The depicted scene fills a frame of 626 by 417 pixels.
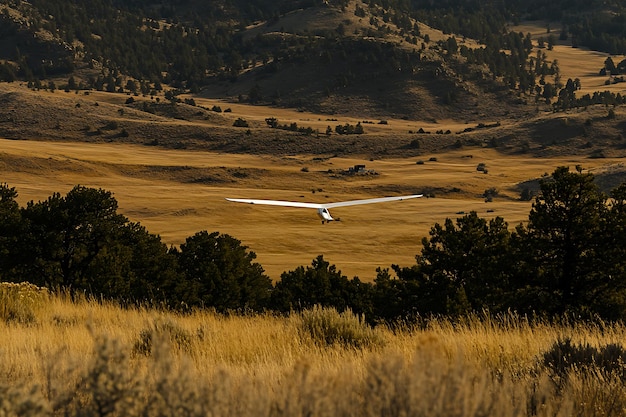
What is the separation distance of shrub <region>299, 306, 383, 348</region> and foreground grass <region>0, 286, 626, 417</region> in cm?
2

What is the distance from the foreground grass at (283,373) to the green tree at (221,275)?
22964 millimetres

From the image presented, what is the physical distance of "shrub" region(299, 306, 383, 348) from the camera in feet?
30.6

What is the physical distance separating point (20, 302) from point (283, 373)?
7219mm

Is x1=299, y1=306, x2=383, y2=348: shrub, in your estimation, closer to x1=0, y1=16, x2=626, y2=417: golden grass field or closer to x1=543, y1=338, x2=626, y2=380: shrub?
x1=0, y1=16, x2=626, y2=417: golden grass field

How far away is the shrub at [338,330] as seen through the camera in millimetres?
9312

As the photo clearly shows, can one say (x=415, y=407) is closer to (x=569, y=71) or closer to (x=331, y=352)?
(x=331, y=352)

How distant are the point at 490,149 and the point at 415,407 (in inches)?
4459

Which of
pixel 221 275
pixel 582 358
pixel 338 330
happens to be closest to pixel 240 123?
pixel 221 275

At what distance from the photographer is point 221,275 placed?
35.9 metres

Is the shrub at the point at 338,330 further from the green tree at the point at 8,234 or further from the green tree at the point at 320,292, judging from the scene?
Answer: the green tree at the point at 320,292

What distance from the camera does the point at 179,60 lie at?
18162 centimetres

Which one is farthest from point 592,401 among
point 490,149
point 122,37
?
point 122,37

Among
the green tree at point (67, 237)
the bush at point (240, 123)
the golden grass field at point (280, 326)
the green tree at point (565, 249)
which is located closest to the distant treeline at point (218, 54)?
the golden grass field at point (280, 326)

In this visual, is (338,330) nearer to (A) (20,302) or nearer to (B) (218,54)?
(A) (20,302)
